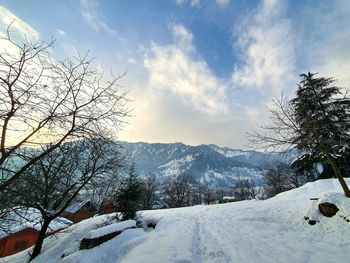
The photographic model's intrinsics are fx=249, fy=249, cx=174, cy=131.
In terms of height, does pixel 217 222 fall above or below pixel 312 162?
below

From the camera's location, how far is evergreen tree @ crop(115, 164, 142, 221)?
18.7 metres

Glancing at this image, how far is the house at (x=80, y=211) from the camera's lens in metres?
58.1

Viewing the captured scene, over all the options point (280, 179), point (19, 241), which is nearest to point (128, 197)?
point (19, 241)

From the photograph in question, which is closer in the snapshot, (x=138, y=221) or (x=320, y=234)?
(x=320, y=234)

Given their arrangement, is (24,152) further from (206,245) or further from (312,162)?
(312,162)

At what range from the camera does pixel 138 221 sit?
749 inches

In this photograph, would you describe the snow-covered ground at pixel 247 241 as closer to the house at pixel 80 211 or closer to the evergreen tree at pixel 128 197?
the evergreen tree at pixel 128 197

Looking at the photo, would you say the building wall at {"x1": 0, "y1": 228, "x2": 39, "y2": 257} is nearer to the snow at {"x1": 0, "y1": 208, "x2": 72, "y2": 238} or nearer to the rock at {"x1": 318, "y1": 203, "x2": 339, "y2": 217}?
the snow at {"x1": 0, "y1": 208, "x2": 72, "y2": 238}

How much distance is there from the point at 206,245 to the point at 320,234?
560 centimetres

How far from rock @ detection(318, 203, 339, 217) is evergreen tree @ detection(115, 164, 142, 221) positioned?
480 inches

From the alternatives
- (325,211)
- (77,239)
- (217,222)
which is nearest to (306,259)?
(325,211)

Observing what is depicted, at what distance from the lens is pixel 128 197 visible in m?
19.0

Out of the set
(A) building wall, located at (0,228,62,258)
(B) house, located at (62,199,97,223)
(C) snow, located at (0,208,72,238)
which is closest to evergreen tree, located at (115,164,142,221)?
(C) snow, located at (0,208,72,238)

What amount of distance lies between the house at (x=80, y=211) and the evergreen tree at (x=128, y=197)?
142 ft
